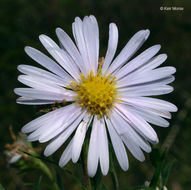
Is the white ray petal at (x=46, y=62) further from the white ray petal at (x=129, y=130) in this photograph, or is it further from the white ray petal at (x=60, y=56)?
the white ray petal at (x=129, y=130)

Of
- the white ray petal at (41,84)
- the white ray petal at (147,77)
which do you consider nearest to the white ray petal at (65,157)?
the white ray petal at (41,84)

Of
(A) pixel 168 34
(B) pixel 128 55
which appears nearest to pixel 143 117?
(B) pixel 128 55

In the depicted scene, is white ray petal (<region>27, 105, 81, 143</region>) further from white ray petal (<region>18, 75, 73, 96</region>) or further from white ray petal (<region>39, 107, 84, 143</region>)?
white ray petal (<region>18, 75, 73, 96</region>)

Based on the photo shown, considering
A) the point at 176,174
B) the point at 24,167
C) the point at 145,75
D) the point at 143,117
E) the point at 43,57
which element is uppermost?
the point at 43,57

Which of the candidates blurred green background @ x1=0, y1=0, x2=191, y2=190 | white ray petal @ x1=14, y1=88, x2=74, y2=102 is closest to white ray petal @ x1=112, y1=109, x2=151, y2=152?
white ray petal @ x1=14, y1=88, x2=74, y2=102

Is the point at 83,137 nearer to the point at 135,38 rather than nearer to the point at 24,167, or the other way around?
the point at 135,38

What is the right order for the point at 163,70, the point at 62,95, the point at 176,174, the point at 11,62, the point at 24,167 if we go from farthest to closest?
the point at 176,174
the point at 11,62
the point at 24,167
the point at 62,95
the point at 163,70
